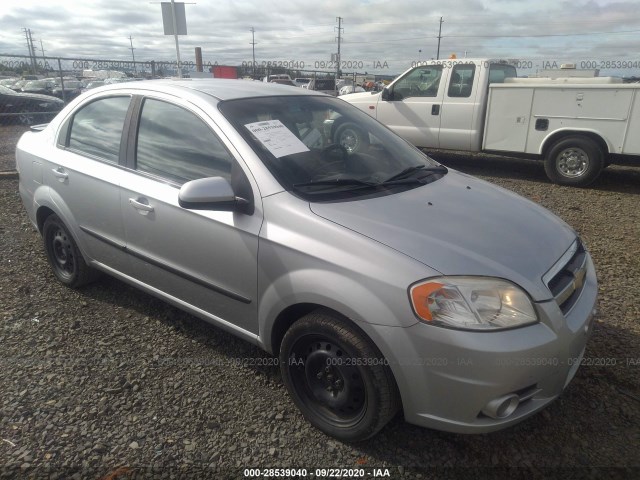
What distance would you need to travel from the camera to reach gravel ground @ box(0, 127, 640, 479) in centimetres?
220

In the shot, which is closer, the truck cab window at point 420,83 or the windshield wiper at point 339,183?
the windshield wiper at point 339,183

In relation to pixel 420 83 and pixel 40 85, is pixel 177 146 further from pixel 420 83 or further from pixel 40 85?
pixel 40 85

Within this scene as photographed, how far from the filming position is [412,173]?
2945 mm

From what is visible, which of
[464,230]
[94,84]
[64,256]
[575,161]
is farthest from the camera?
[94,84]

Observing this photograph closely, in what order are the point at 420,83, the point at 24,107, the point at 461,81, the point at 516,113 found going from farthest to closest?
the point at 24,107 → the point at 420,83 → the point at 461,81 → the point at 516,113

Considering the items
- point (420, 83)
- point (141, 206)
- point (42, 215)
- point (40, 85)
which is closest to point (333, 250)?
point (141, 206)

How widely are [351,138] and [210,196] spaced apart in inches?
46.5

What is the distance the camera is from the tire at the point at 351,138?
2961mm

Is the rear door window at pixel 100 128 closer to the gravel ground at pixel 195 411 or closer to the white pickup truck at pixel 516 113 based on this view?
the gravel ground at pixel 195 411

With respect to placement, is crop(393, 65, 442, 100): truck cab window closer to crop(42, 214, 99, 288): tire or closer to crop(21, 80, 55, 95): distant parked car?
crop(42, 214, 99, 288): tire

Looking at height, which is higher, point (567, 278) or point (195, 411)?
point (567, 278)

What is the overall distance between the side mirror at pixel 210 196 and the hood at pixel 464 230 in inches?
15.8

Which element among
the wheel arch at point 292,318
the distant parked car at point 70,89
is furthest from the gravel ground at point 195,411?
the distant parked car at point 70,89

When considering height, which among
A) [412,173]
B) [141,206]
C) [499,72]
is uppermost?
[499,72]
